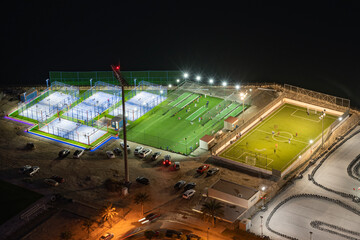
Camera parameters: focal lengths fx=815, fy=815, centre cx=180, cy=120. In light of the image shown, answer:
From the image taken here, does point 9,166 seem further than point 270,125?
No

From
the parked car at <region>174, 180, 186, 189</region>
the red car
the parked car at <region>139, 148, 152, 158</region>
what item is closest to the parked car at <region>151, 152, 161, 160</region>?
the parked car at <region>139, 148, 152, 158</region>

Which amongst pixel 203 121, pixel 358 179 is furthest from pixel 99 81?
pixel 358 179

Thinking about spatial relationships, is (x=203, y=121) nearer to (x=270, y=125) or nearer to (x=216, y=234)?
(x=270, y=125)

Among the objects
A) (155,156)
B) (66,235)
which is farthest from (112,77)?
(66,235)

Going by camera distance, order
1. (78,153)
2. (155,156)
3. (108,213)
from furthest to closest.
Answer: (78,153), (155,156), (108,213)

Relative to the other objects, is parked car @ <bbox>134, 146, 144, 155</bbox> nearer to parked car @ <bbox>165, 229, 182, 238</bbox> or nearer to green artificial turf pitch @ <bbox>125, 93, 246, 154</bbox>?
green artificial turf pitch @ <bbox>125, 93, 246, 154</bbox>

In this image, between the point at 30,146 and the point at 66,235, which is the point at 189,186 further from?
the point at 30,146
